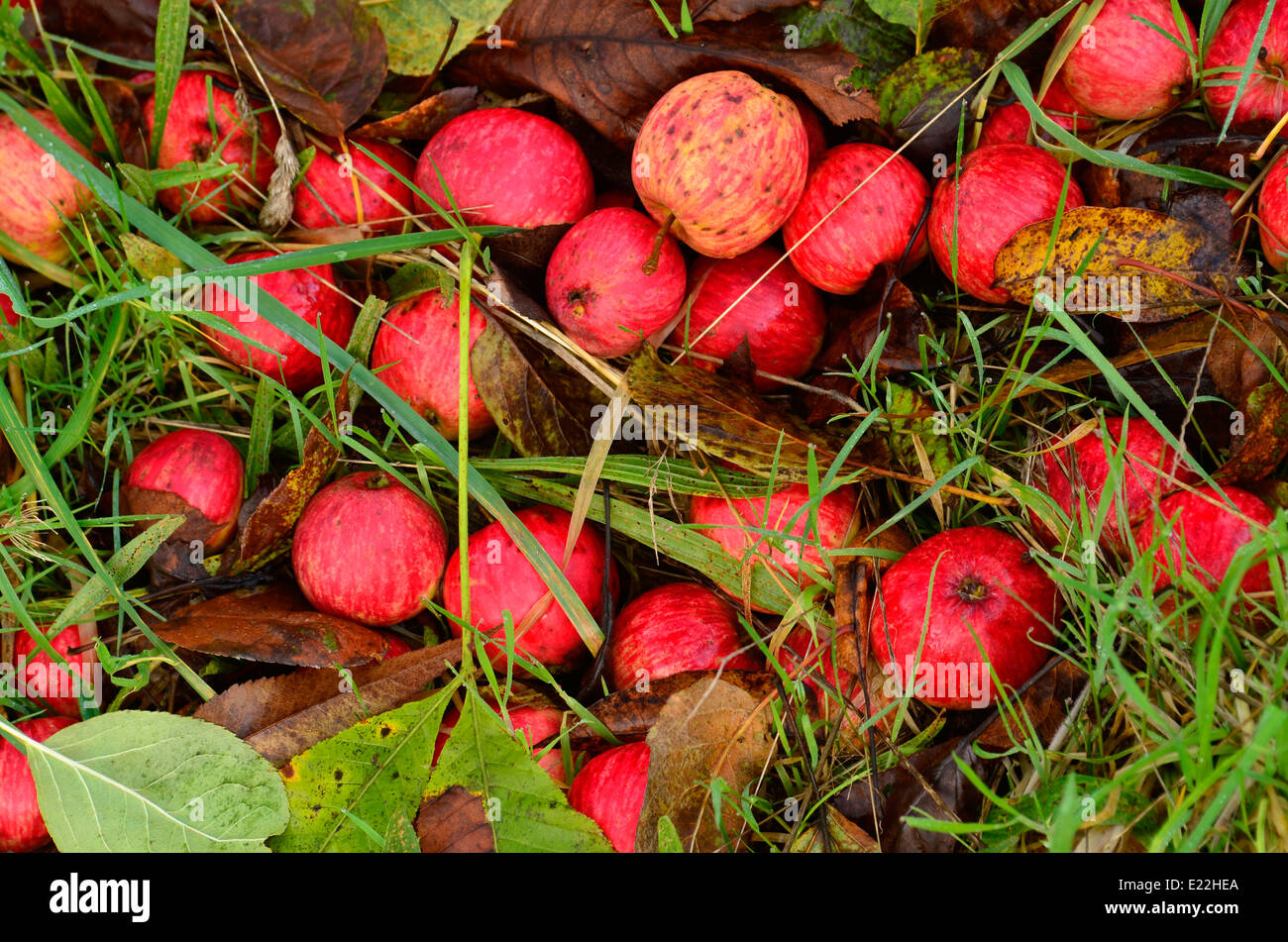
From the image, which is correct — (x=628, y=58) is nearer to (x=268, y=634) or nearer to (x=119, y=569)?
(x=268, y=634)

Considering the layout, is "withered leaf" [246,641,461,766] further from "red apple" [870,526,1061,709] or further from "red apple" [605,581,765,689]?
"red apple" [870,526,1061,709]

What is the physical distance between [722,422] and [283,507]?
4.09 ft

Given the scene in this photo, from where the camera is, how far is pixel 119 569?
2.54 meters

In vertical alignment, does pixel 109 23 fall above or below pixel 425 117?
above

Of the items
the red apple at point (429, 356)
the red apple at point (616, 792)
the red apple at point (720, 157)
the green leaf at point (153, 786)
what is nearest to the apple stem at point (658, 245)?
the red apple at point (720, 157)

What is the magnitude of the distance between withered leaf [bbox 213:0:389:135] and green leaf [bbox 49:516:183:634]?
1224 millimetres

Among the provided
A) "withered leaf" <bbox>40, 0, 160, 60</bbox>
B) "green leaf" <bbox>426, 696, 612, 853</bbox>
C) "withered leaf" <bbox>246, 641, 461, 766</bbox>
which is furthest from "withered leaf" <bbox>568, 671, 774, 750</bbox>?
"withered leaf" <bbox>40, 0, 160, 60</bbox>

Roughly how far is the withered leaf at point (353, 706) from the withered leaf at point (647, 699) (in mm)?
423

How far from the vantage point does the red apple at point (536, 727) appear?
2488 mm

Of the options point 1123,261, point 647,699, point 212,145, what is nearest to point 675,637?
point 647,699

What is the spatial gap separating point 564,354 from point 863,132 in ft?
3.53

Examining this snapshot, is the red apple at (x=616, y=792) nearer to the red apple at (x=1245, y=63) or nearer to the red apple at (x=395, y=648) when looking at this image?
the red apple at (x=395, y=648)

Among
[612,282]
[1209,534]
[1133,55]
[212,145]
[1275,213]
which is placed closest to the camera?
[1209,534]
